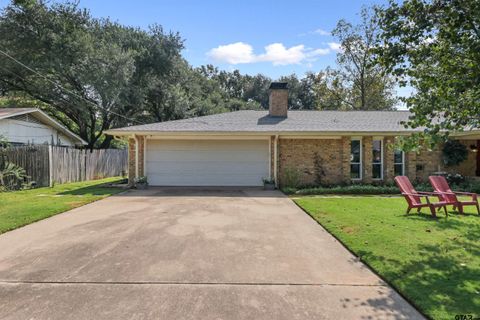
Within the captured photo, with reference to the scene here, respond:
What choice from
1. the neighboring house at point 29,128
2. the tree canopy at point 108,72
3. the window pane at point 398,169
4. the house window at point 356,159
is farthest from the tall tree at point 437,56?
the neighboring house at point 29,128

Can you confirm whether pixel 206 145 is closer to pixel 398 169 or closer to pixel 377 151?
pixel 377 151

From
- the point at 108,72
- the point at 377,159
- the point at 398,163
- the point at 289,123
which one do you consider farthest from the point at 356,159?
the point at 108,72

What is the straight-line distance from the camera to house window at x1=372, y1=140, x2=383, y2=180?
45.0ft

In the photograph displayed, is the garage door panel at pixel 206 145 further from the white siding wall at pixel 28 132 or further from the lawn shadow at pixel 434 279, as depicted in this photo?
the lawn shadow at pixel 434 279

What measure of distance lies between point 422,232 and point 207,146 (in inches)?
385

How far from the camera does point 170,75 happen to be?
1037 inches

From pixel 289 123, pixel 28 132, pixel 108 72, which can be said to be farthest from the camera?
pixel 108 72

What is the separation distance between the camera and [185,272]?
4094 mm

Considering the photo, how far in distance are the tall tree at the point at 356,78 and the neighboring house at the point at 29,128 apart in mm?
24327

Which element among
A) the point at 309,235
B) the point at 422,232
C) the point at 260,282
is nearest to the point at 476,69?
the point at 422,232

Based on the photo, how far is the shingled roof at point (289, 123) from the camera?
13.2 meters

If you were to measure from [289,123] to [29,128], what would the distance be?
14.0 m

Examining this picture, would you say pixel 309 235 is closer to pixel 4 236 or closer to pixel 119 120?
pixel 4 236

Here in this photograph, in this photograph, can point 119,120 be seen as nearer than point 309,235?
No
